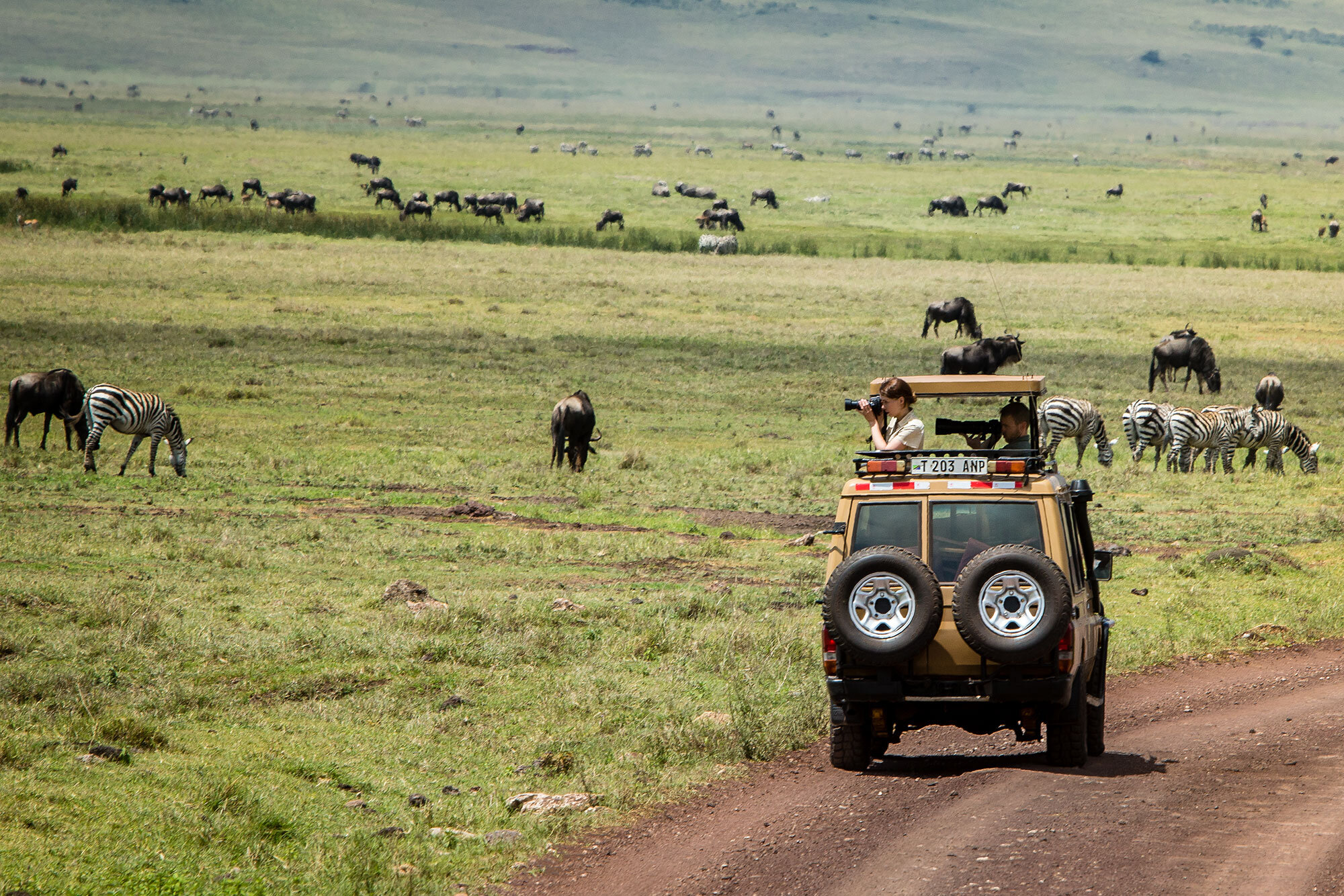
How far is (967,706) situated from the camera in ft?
28.4

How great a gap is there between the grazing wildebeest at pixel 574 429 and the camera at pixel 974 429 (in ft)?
43.4

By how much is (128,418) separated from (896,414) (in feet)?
50.6

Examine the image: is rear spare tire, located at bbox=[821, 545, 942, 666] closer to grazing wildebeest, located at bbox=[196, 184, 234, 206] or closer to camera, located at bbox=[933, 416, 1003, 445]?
camera, located at bbox=[933, 416, 1003, 445]

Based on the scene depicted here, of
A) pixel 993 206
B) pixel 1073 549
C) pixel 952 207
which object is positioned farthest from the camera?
pixel 993 206

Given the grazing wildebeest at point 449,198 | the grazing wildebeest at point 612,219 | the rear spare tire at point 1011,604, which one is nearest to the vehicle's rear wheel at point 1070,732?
the rear spare tire at point 1011,604

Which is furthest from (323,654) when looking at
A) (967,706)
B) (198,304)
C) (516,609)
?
(198,304)

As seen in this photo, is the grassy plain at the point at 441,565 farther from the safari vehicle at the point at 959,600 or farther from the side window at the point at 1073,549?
the side window at the point at 1073,549

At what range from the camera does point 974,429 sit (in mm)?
10727

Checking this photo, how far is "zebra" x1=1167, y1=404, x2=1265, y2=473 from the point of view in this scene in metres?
25.9

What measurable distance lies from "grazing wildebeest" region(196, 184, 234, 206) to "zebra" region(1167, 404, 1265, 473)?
60.2 metres

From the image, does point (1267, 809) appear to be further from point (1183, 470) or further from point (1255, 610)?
point (1183, 470)

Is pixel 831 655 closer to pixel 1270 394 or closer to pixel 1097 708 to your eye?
pixel 1097 708

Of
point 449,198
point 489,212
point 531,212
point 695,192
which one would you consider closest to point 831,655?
point 489,212

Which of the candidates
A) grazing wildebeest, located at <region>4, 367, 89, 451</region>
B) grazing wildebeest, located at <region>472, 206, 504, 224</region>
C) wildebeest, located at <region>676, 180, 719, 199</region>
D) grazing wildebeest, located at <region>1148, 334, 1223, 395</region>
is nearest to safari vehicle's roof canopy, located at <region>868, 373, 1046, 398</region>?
grazing wildebeest, located at <region>4, 367, 89, 451</region>
